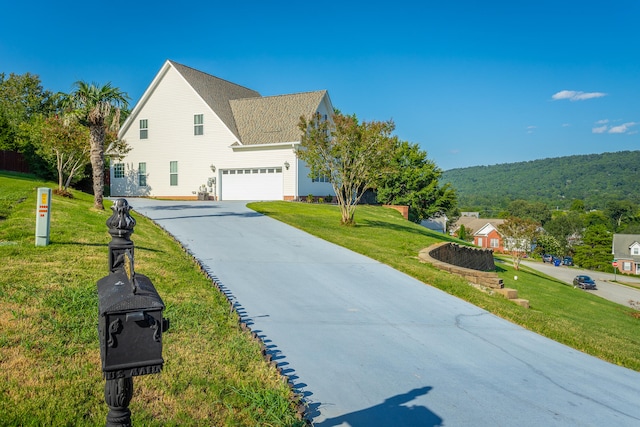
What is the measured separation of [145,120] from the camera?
32.2m

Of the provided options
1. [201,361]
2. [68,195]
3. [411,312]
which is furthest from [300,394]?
[68,195]

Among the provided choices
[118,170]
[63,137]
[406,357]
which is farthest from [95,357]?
[118,170]

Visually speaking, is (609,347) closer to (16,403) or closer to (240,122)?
(16,403)

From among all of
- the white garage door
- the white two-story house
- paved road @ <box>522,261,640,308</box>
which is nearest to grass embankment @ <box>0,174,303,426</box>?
the white garage door

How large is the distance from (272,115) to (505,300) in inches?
956

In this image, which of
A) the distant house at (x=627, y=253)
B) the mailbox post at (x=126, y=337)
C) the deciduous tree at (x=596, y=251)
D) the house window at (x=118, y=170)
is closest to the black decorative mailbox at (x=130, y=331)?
the mailbox post at (x=126, y=337)

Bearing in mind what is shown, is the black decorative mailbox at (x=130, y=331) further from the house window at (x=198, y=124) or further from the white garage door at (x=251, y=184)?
the house window at (x=198, y=124)

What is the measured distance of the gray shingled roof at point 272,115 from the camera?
29.9 m

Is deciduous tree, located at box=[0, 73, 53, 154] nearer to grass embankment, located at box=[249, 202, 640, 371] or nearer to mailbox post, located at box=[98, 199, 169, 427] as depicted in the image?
grass embankment, located at box=[249, 202, 640, 371]

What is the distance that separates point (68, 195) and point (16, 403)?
1739cm

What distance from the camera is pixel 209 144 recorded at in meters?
30.6

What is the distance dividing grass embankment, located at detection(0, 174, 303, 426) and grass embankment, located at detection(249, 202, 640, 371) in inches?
173

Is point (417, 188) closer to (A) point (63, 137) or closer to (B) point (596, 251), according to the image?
(A) point (63, 137)

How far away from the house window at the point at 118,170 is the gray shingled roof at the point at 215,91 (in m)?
8.10
